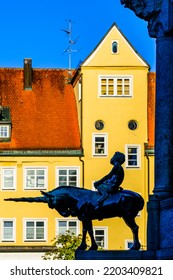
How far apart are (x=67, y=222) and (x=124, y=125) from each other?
7327 mm

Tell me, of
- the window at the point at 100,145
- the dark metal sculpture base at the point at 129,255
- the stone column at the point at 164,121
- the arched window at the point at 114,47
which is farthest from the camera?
the window at the point at 100,145

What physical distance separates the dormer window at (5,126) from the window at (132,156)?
7.98 metres

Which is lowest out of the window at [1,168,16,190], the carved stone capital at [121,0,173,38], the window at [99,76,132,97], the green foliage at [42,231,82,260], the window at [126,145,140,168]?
the green foliage at [42,231,82,260]

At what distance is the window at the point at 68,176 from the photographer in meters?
78.9

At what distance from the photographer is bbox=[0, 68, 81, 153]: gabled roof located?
3135 inches

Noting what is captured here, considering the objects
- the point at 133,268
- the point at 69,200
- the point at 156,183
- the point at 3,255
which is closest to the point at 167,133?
the point at 156,183

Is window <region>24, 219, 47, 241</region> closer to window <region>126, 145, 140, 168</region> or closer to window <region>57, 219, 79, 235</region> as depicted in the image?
window <region>57, 219, 79, 235</region>

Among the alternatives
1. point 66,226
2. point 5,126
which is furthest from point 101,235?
point 5,126

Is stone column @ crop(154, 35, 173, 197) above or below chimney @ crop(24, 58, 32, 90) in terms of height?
below

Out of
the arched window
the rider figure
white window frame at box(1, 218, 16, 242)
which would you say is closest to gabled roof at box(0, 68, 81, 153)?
white window frame at box(1, 218, 16, 242)

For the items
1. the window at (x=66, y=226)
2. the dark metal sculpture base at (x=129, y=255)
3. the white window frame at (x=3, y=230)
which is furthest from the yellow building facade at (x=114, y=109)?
the dark metal sculpture base at (x=129, y=255)

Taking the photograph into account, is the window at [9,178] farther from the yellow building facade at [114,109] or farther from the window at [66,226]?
the yellow building facade at [114,109]

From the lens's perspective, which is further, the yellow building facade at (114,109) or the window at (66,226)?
the yellow building facade at (114,109)

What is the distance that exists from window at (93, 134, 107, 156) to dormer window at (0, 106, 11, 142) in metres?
5.78
